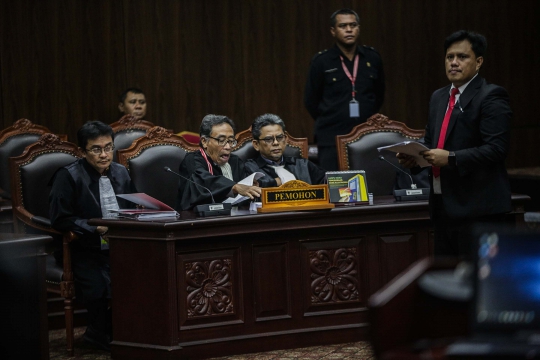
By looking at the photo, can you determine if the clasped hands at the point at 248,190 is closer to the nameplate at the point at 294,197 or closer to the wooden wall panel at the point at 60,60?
the nameplate at the point at 294,197

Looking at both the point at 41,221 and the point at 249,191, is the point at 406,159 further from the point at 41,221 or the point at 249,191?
the point at 41,221

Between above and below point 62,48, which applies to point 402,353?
below

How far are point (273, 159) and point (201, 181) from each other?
533 mm

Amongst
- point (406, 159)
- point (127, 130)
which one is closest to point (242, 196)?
point (406, 159)

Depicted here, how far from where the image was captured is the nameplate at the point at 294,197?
4.22 metres

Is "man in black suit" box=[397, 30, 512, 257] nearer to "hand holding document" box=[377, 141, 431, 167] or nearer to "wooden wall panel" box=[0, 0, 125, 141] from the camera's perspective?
"hand holding document" box=[377, 141, 431, 167]

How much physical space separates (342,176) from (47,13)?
3.70m

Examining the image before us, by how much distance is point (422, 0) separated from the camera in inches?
317

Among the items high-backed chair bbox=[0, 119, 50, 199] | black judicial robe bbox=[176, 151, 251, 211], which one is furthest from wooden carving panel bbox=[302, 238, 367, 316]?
high-backed chair bbox=[0, 119, 50, 199]

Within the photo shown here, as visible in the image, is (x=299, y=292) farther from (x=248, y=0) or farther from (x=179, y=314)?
(x=248, y=0)

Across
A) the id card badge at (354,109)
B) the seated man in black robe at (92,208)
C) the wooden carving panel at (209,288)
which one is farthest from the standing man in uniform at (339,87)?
the wooden carving panel at (209,288)

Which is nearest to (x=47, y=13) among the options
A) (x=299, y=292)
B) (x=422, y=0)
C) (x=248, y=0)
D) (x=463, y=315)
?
(x=248, y=0)

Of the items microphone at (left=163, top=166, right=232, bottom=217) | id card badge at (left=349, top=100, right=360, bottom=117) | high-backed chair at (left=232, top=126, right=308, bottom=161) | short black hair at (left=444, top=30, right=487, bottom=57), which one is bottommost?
microphone at (left=163, top=166, right=232, bottom=217)

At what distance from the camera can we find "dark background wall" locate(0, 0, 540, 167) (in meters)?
7.11
